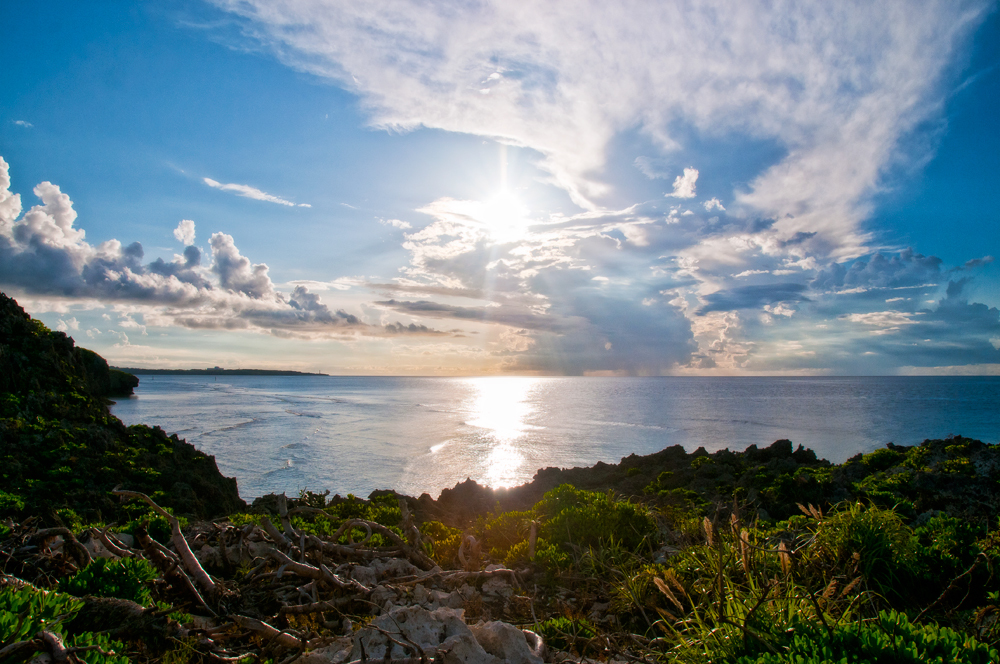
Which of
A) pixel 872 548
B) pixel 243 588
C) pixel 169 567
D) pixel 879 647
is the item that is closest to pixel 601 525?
pixel 872 548

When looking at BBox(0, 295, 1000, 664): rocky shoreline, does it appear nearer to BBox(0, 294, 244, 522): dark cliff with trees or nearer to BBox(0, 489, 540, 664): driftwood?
BBox(0, 489, 540, 664): driftwood

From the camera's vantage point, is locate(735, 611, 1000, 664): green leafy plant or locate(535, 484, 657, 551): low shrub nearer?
locate(735, 611, 1000, 664): green leafy plant

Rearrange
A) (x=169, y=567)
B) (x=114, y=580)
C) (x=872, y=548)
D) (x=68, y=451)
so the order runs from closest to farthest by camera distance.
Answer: (x=114, y=580) → (x=169, y=567) → (x=872, y=548) → (x=68, y=451)

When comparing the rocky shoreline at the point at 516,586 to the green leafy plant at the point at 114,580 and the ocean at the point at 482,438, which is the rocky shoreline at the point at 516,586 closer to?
the green leafy plant at the point at 114,580

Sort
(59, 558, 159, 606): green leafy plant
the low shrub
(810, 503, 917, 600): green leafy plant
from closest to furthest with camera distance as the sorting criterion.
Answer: (59, 558, 159, 606): green leafy plant, (810, 503, 917, 600): green leafy plant, the low shrub

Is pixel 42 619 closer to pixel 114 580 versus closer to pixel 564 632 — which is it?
pixel 114 580

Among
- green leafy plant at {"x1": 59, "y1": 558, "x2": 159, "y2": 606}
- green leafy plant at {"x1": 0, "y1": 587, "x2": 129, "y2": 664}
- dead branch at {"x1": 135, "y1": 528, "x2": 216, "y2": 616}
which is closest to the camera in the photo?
green leafy plant at {"x1": 0, "y1": 587, "x2": 129, "y2": 664}

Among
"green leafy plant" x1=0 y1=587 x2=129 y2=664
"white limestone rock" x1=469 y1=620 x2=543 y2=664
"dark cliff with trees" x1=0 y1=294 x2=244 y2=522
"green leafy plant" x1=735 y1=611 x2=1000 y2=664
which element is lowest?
"dark cliff with trees" x1=0 y1=294 x2=244 y2=522

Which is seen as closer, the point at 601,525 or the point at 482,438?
the point at 601,525

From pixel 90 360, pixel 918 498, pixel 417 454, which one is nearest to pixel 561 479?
pixel 918 498

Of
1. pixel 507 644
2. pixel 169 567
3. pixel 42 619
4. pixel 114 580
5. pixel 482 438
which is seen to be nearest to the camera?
pixel 42 619

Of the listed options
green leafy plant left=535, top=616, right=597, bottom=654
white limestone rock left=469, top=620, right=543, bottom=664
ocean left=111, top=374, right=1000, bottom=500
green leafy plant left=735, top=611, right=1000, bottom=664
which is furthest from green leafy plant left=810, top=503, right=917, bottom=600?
ocean left=111, top=374, right=1000, bottom=500

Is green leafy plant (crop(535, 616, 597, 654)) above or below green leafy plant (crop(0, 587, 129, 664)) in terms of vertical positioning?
below

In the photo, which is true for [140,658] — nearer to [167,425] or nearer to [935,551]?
[935,551]
